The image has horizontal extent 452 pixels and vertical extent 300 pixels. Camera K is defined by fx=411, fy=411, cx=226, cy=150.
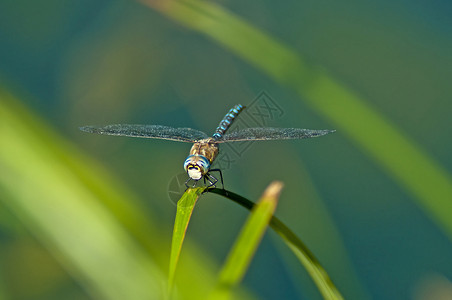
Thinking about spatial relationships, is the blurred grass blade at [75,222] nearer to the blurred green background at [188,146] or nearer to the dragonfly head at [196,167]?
the blurred green background at [188,146]

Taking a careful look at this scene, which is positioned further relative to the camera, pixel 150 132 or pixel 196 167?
pixel 150 132

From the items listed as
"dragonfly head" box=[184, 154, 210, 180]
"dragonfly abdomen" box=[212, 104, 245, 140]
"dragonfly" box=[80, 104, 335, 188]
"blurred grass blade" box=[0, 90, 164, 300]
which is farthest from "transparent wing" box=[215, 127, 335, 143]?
"blurred grass blade" box=[0, 90, 164, 300]

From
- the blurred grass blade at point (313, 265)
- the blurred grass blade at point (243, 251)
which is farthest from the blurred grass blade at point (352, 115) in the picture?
the blurred grass blade at point (243, 251)

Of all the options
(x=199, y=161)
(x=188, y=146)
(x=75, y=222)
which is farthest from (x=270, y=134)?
(x=75, y=222)

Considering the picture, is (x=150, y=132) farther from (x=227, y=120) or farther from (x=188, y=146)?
(x=227, y=120)

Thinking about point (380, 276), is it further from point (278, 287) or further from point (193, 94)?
point (193, 94)

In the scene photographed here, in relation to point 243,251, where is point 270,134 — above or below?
above

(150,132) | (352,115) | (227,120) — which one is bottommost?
(150,132)

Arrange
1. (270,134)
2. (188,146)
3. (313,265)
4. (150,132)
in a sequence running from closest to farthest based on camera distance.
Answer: (313,265) → (270,134) → (150,132) → (188,146)
